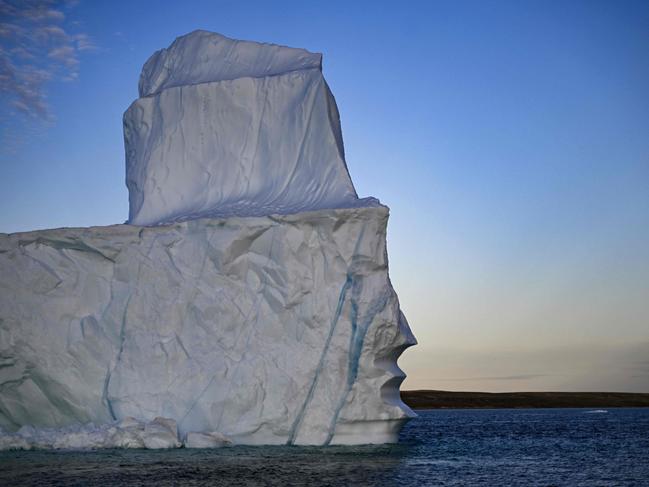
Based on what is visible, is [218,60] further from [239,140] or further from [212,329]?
[212,329]

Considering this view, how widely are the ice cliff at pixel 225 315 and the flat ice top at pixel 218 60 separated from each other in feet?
4.66

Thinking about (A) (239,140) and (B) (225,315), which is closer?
(B) (225,315)

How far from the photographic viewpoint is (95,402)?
54.7 ft

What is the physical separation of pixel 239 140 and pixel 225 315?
464 cm

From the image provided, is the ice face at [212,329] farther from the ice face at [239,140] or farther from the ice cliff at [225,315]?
the ice face at [239,140]

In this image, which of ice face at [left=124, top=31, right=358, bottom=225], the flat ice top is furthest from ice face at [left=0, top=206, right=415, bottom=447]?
the flat ice top

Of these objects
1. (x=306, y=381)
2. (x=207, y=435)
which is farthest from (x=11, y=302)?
(x=306, y=381)

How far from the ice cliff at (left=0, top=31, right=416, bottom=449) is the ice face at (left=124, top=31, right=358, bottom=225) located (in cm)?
5

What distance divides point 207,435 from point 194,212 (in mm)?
5279

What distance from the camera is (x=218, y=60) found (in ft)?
66.8

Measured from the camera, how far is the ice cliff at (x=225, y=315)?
15.9 m

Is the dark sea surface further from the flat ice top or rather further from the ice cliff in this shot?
the flat ice top

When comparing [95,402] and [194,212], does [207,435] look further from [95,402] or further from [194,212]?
[194,212]

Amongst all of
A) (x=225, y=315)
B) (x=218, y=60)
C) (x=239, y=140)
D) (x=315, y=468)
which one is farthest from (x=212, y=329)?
(x=218, y=60)
